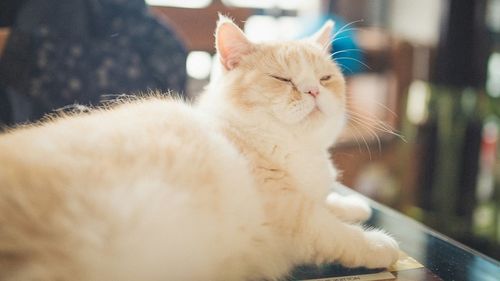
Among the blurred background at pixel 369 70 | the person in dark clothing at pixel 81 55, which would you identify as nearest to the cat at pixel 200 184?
the blurred background at pixel 369 70

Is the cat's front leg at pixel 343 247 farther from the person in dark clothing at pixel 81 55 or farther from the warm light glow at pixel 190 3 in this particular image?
the warm light glow at pixel 190 3

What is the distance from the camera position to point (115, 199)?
651mm

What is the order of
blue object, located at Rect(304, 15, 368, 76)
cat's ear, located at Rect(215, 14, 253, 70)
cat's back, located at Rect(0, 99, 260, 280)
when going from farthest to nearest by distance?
blue object, located at Rect(304, 15, 368, 76) < cat's ear, located at Rect(215, 14, 253, 70) < cat's back, located at Rect(0, 99, 260, 280)

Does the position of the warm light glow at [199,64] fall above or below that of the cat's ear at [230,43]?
above

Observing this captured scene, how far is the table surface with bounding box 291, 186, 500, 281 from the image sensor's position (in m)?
0.82

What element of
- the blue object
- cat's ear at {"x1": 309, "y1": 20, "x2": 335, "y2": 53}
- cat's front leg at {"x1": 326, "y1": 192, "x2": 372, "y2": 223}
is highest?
the blue object

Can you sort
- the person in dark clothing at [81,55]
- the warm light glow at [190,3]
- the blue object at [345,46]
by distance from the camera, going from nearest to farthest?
the person in dark clothing at [81,55], the blue object at [345,46], the warm light glow at [190,3]

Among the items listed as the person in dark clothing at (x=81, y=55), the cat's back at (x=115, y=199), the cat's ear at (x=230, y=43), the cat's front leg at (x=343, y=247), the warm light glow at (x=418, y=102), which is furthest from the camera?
the warm light glow at (x=418, y=102)

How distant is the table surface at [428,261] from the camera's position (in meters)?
0.82

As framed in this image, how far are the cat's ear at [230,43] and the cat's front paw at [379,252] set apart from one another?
46 centimetres

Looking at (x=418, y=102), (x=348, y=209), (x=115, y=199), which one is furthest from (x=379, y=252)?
(x=418, y=102)

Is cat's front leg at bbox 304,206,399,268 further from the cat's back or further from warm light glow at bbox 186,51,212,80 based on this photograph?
warm light glow at bbox 186,51,212,80

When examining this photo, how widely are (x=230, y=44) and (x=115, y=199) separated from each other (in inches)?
17.6

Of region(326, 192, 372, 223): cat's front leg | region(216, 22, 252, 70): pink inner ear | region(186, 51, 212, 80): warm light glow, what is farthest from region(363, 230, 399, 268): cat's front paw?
region(186, 51, 212, 80): warm light glow
